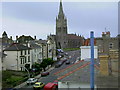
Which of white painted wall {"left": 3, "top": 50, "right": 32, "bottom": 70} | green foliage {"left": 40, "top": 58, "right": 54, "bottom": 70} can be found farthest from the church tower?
white painted wall {"left": 3, "top": 50, "right": 32, "bottom": 70}

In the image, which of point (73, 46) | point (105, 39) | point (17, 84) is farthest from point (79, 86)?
point (73, 46)

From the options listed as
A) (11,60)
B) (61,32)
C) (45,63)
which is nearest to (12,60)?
(11,60)

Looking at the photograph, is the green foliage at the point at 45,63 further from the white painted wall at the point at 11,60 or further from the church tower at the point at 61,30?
the church tower at the point at 61,30

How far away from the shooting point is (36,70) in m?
44.7

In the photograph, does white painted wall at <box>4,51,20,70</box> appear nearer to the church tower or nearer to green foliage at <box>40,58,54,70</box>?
green foliage at <box>40,58,54,70</box>

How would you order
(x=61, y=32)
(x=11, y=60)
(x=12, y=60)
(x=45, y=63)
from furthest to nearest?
(x=61, y=32) → (x=45, y=63) → (x=11, y=60) → (x=12, y=60)

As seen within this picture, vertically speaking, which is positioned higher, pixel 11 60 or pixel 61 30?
pixel 61 30

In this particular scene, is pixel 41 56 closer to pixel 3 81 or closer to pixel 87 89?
pixel 3 81

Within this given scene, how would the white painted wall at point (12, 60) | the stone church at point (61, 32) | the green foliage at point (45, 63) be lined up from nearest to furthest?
the white painted wall at point (12, 60)
the green foliage at point (45, 63)
the stone church at point (61, 32)

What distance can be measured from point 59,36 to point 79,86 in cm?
13697

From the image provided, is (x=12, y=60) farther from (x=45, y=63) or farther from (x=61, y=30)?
(x=61, y=30)

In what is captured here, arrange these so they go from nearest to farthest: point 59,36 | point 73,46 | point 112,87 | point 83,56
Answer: point 112,87
point 83,56
point 59,36
point 73,46

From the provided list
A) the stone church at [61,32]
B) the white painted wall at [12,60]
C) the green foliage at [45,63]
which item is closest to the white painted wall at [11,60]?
the white painted wall at [12,60]

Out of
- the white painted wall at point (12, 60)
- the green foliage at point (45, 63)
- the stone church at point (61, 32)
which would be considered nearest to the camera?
the white painted wall at point (12, 60)
